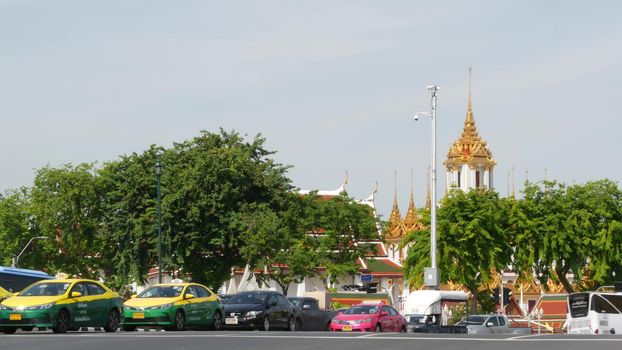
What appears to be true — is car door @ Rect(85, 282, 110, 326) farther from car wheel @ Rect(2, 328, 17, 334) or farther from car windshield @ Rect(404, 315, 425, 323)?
car windshield @ Rect(404, 315, 425, 323)

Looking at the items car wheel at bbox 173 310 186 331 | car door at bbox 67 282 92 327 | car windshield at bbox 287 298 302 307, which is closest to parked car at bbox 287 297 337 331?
car windshield at bbox 287 298 302 307

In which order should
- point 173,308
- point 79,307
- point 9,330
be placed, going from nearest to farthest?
point 79,307 → point 9,330 → point 173,308

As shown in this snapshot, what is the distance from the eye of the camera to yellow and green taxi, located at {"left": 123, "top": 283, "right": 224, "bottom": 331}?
3750 centimetres

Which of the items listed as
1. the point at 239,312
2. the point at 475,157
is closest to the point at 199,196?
the point at 239,312

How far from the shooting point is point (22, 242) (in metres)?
102

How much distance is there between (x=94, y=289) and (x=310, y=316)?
12191mm

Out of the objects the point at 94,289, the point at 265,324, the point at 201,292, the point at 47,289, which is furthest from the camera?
the point at 265,324

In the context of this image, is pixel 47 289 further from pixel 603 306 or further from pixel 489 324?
pixel 603 306

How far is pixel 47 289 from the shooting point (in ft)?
117

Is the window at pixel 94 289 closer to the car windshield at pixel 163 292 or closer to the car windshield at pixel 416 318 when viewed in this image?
the car windshield at pixel 163 292

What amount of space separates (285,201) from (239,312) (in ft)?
117

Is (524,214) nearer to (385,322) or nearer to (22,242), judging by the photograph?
(385,322)

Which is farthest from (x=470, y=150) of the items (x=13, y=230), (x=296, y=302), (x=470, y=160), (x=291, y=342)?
(x=291, y=342)

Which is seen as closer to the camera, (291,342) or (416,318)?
(291,342)
